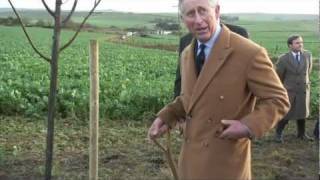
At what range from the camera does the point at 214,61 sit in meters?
2.90

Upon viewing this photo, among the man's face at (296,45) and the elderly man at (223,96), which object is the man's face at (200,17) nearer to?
the elderly man at (223,96)

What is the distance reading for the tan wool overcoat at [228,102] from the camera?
281 centimetres

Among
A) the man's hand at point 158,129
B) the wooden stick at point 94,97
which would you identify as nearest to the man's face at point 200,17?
the man's hand at point 158,129

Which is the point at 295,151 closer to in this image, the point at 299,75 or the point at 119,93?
the point at 299,75

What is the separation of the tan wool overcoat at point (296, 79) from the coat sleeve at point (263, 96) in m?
→ 6.18

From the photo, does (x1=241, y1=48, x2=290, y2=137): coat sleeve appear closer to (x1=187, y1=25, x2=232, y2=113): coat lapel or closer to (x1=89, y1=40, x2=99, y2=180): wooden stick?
(x1=187, y1=25, x2=232, y2=113): coat lapel

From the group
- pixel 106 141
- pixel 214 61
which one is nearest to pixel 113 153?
pixel 106 141

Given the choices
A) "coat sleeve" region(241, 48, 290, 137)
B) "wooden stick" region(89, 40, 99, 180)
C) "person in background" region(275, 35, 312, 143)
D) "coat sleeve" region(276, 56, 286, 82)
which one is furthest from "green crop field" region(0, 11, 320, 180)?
"coat sleeve" region(241, 48, 290, 137)

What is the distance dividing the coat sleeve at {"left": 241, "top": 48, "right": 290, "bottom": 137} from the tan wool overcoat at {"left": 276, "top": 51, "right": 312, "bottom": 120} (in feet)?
20.3

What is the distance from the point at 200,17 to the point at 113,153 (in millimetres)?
4966

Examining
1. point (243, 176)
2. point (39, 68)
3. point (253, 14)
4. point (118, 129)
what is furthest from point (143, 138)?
point (253, 14)

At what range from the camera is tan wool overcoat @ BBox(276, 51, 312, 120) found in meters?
8.89

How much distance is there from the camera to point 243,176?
301 centimetres

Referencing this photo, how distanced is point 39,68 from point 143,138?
12575mm
